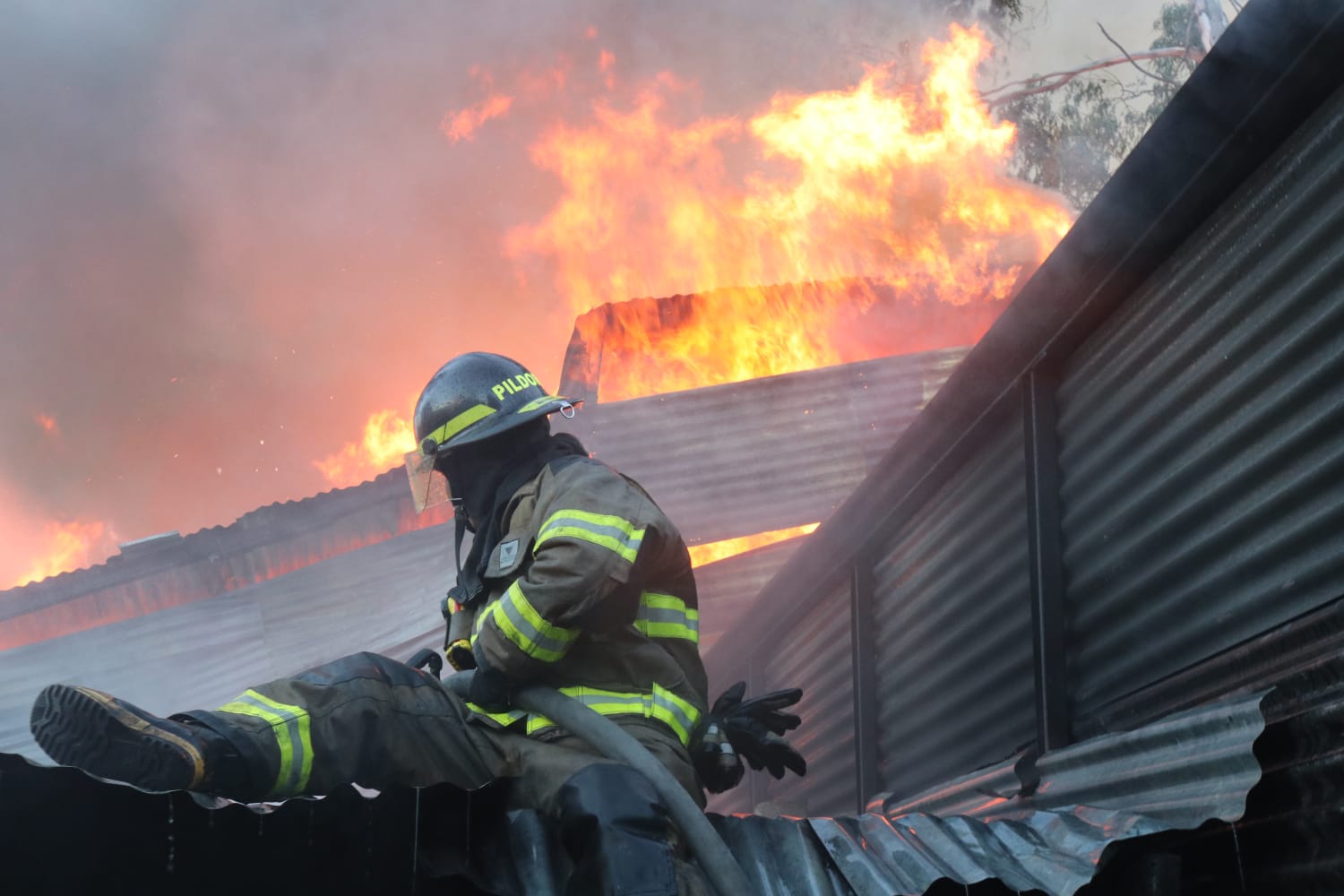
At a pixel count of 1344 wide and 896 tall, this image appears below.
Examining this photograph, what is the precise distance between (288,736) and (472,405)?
138cm

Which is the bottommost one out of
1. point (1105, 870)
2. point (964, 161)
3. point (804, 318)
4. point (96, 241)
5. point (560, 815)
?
point (1105, 870)

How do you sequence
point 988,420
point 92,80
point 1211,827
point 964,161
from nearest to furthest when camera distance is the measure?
point 1211,827, point 988,420, point 964,161, point 92,80

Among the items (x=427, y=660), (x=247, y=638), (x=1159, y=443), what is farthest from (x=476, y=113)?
(x=1159, y=443)

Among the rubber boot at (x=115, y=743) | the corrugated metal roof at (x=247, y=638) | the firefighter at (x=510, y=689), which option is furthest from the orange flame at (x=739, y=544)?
the rubber boot at (x=115, y=743)

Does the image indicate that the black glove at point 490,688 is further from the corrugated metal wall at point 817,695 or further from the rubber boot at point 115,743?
the corrugated metal wall at point 817,695

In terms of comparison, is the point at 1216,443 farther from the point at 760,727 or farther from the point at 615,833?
the point at 615,833

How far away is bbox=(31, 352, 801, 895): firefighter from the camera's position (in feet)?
9.16

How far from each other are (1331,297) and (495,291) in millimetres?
16984

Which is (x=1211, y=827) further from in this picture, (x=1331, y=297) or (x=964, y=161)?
(x=964, y=161)

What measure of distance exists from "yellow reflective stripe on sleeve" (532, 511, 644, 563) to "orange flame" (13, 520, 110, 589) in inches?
805

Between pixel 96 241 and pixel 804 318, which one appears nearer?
pixel 804 318

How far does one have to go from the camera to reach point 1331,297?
2.92m

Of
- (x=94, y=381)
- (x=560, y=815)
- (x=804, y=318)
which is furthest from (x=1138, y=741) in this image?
(x=94, y=381)

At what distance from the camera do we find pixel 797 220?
13.8 meters
